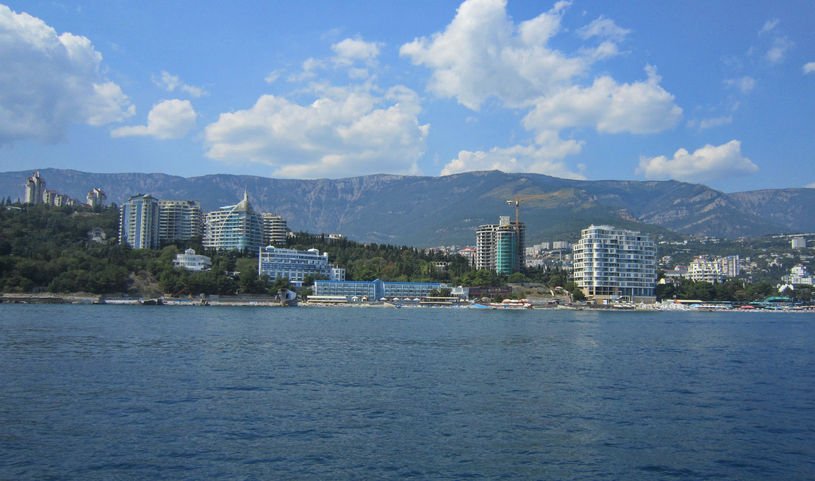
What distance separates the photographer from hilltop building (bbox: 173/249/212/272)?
128100 mm

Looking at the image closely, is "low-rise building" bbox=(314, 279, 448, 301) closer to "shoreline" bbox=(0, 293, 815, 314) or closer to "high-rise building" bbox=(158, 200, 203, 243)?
"shoreline" bbox=(0, 293, 815, 314)

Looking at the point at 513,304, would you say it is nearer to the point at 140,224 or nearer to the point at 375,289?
the point at 375,289

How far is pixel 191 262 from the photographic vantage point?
12938 cm

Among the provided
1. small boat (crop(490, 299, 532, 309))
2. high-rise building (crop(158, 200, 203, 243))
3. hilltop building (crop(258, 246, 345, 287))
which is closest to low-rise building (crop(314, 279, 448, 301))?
hilltop building (crop(258, 246, 345, 287))

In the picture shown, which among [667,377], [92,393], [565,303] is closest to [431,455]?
[92,393]

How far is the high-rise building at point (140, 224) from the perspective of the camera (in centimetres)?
14850

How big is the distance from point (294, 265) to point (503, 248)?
57.9 meters

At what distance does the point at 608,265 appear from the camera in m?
137

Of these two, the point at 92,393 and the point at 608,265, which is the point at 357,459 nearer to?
the point at 92,393

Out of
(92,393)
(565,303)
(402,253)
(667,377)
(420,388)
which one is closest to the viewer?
(92,393)

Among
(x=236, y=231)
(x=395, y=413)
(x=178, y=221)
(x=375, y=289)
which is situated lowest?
(x=395, y=413)

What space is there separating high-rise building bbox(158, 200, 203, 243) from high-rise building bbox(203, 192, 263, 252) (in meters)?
4.42

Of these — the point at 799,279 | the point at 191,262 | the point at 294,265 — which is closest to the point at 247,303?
the point at 191,262

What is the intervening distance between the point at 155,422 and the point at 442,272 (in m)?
130
